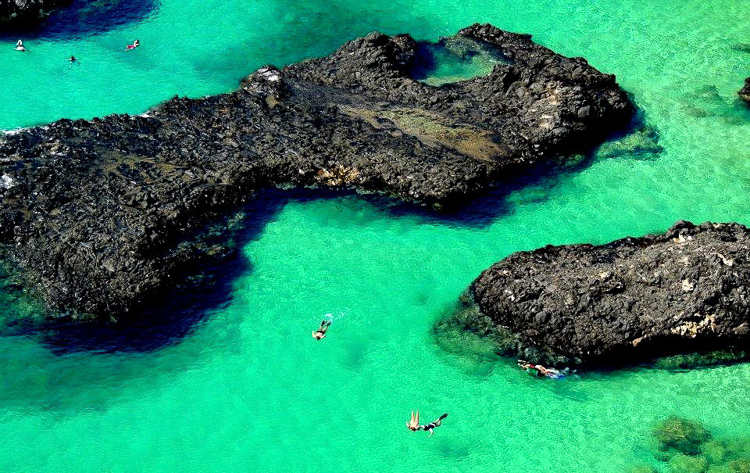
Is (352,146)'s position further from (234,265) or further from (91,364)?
(91,364)

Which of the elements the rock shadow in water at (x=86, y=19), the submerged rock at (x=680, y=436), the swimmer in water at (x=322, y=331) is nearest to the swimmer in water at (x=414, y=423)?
Answer: the swimmer in water at (x=322, y=331)

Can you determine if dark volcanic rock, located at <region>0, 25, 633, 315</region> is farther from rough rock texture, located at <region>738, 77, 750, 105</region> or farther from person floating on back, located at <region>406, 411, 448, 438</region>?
person floating on back, located at <region>406, 411, 448, 438</region>

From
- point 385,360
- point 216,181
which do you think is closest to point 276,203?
point 216,181

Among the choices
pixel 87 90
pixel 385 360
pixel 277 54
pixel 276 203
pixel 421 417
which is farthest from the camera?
pixel 277 54

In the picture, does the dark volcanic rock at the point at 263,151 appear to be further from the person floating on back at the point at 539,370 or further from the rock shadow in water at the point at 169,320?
the person floating on back at the point at 539,370

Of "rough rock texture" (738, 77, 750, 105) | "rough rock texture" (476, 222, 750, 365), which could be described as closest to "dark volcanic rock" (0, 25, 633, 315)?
"rough rock texture" (476, 222, 750, 365)
